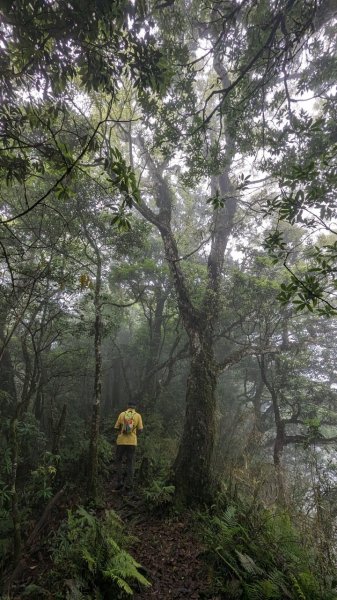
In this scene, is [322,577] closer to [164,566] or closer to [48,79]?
[164,566]

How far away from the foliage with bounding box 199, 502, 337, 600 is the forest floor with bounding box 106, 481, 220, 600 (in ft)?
0.89

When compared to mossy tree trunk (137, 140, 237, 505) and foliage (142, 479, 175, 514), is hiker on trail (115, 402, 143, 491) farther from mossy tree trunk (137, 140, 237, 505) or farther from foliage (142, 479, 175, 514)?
mossy tree trunk (137, 140, 237, 505)

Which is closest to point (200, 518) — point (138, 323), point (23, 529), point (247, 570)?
point (247, 570)

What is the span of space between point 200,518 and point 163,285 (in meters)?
9.70

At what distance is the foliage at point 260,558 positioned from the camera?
3.80m

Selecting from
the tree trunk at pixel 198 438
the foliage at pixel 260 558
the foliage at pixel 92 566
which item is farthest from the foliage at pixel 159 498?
the foliage at pixel 92 566

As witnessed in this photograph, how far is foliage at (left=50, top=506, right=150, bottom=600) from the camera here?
13.3 ft

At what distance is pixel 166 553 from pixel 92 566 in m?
1.72

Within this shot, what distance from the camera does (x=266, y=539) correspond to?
5.05 metres

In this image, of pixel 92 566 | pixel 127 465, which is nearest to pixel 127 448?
pixel 127 465

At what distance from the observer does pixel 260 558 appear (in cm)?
461

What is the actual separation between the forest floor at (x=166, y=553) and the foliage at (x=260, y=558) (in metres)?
0.27

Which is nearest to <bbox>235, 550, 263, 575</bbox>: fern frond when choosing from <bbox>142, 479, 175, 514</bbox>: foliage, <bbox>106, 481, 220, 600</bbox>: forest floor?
<bbox>106, 481, 220, 600</bbox>: forest floor

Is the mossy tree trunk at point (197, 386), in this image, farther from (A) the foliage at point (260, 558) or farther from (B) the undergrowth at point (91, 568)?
(B) the undergrowth at point (91, 568)
